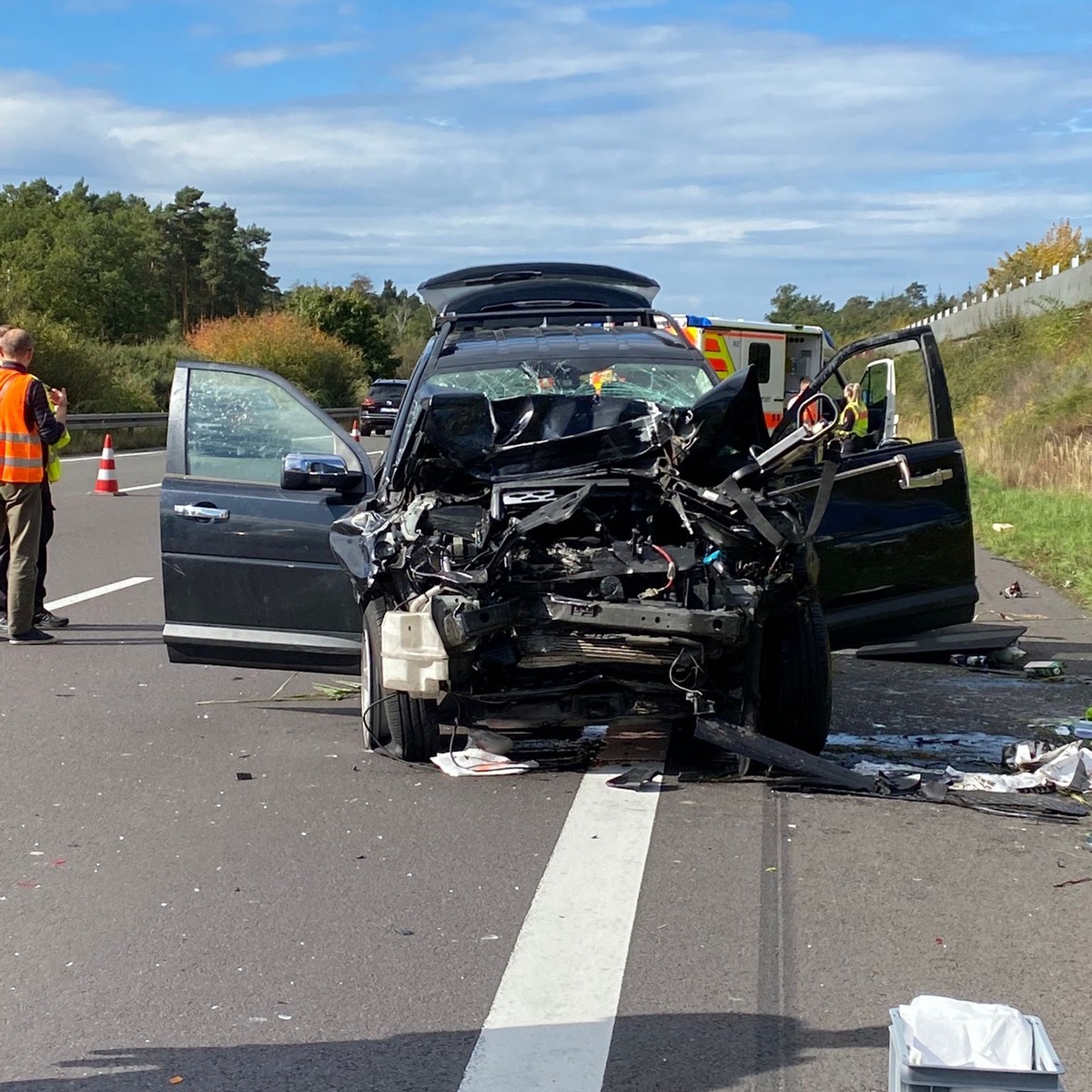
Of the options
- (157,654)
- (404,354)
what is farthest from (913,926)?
(404,354)

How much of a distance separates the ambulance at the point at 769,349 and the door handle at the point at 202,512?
13.3 metres

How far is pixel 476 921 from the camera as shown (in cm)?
443

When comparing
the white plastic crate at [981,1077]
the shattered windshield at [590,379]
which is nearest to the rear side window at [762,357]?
the shattered windshield at [590,379]

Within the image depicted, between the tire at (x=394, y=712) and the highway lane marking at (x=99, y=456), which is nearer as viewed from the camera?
the tire at (x=394, y=712)

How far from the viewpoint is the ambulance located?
66.0 feet

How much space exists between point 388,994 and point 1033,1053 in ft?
6.01

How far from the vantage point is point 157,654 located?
9070mm

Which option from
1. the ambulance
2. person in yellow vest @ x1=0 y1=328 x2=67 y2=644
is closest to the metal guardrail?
the ambulance

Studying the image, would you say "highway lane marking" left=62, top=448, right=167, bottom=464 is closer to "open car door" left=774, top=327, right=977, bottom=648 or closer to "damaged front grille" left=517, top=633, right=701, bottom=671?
"open car door" left=774, top=327, right=977, bottom=648

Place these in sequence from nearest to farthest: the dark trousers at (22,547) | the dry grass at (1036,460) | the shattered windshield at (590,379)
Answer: the shattered windshield at (590,379) → the dark trousers at (22,547) → the dry grass at (1036,460)

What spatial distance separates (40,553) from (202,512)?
310 cm

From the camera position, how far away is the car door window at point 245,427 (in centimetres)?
757

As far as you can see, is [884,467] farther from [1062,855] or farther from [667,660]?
[1062,855]

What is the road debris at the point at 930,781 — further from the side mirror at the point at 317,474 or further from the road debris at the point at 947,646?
the road debris at the point at 947,646
